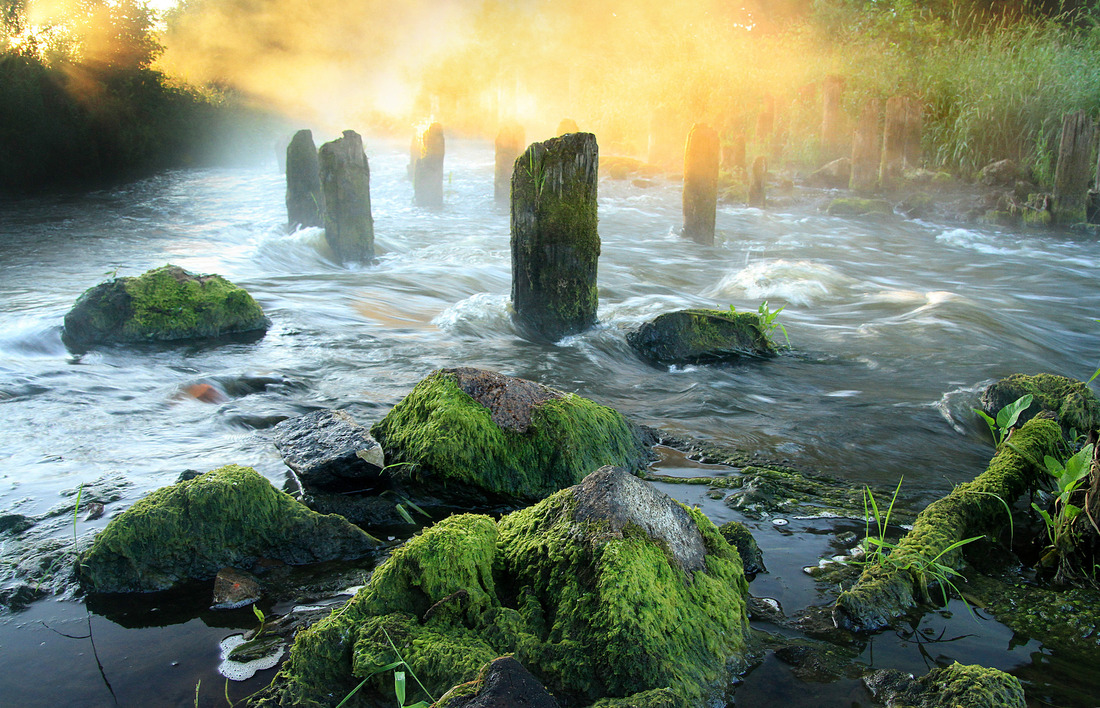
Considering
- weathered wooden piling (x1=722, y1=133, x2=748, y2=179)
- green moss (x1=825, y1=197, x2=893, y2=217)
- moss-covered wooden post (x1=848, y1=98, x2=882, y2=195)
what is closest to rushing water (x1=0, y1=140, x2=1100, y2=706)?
green moss (x1=825, y1=197, x2=893, y2=217)

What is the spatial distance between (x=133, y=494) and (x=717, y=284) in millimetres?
8407

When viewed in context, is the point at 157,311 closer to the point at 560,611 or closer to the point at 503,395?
the point at 503,395

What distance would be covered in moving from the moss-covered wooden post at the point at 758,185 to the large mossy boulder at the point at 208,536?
51.6 ft

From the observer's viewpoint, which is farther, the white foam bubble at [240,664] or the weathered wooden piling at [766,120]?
the weathered wooden piling at [766,120]

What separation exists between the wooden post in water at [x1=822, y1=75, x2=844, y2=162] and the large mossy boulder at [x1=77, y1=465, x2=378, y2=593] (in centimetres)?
1948

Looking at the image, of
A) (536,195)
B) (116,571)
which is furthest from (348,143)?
(116,571)

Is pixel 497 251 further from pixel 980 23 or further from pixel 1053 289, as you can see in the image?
pixel 980 23

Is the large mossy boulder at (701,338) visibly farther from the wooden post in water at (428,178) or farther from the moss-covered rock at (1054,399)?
the wooden post in water at (428,178)

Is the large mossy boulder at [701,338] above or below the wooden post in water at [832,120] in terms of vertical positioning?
below

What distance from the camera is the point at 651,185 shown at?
68.5ft

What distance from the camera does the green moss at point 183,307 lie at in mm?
6582

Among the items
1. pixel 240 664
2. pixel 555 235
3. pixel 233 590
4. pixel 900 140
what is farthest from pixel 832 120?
pixel 240 664

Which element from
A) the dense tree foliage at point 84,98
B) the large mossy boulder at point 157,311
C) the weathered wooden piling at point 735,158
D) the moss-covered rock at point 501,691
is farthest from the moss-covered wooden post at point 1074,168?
the dense tree foliage at point 84,98

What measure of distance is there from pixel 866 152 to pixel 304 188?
501 inches
